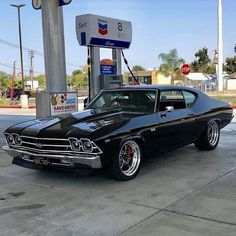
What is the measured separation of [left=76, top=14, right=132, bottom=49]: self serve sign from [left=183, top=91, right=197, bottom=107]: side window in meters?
3.79

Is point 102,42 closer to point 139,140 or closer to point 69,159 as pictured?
point 139,140

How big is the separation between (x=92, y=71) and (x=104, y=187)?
5.72 m

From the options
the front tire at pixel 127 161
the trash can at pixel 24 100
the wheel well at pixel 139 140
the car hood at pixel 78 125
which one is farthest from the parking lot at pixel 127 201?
the trash can at pixel 24 100

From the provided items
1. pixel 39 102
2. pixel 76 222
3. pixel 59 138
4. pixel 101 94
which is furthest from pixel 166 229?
pixel 39 102

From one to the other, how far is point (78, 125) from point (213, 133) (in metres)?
3.44

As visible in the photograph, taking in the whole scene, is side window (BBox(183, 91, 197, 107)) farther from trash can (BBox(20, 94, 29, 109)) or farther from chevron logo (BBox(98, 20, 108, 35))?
trash can (BBox(20, 94, 29, 109))

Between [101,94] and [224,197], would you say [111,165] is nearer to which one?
[224,197]

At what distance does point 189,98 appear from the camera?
7512 millimetres

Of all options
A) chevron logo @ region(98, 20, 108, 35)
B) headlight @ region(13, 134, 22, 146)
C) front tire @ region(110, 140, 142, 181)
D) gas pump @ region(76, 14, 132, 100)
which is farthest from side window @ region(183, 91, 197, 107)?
chevron logo @ region(98, 20, 108, 35)

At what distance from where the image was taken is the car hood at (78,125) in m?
5.45

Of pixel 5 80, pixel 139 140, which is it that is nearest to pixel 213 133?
pixel 139 140

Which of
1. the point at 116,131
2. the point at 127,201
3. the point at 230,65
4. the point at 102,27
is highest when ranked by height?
the point at 230,65

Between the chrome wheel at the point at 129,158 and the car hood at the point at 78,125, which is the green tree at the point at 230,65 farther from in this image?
the chrome wheel at the point at 129,158

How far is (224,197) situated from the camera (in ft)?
16.5
